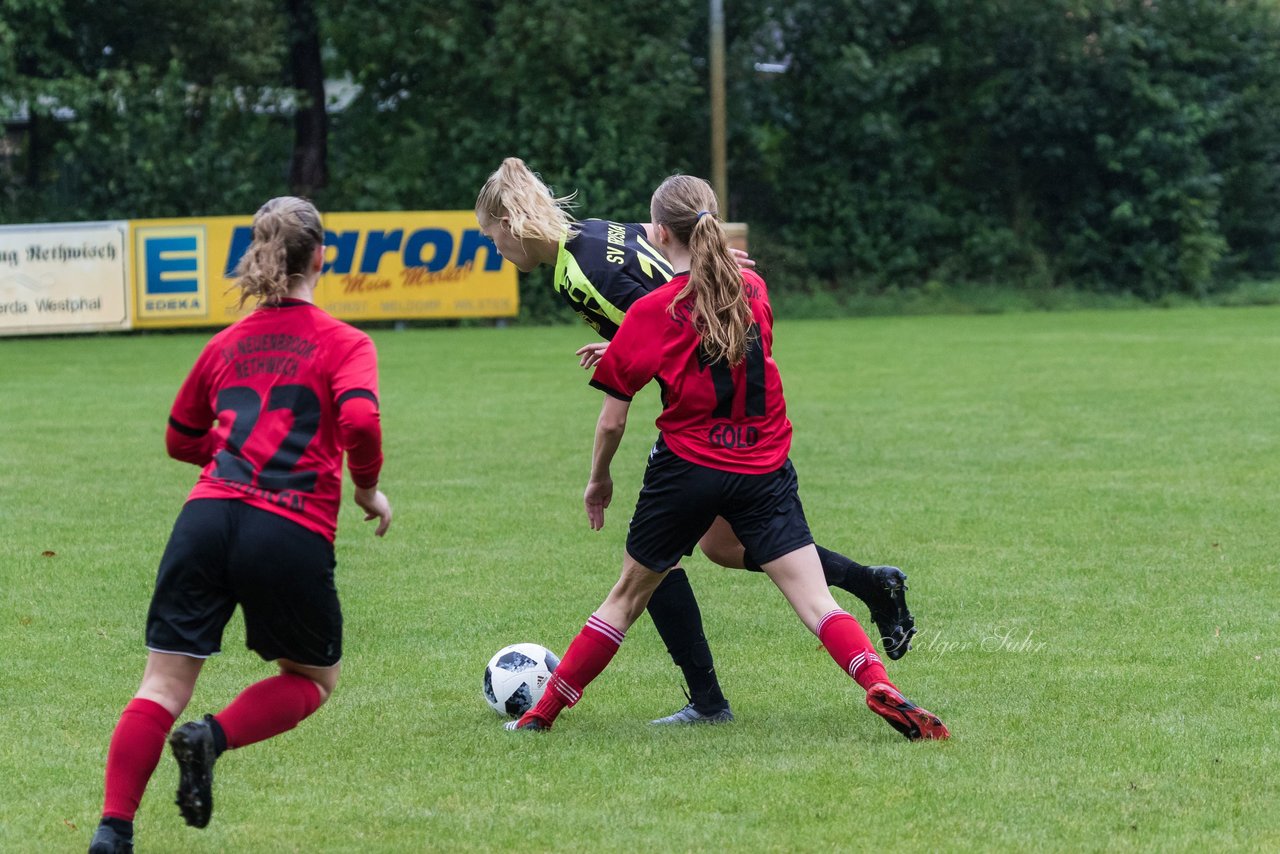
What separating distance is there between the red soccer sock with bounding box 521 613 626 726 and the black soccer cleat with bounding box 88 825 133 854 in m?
1.60

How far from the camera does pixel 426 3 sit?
29938mm

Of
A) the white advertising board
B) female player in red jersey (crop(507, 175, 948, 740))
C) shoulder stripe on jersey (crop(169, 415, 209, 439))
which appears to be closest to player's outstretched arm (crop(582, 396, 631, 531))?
female player in red jersey (crop(507, 175, 948, 740))

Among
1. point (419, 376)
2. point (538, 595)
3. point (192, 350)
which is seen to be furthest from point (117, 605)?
point (192, 350)

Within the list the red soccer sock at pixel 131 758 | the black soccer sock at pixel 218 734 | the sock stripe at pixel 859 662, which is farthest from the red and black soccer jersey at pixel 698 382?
the red soccer sock at pixel 131 758

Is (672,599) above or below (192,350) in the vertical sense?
above

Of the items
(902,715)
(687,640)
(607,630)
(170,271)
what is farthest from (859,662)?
(170,271)

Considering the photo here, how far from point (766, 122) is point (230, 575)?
29.3 m

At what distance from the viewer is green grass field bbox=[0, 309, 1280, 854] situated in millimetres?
4324

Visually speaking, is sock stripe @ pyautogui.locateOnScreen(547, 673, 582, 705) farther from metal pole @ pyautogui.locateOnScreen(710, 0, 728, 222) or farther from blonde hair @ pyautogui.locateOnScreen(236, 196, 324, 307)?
metal pole @ pyautogui.locateOnScreen(710, 0, 728, 222)

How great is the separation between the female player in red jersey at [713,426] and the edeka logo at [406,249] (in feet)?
64.9

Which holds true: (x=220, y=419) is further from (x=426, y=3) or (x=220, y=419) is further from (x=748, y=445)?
(x=426, y=3)

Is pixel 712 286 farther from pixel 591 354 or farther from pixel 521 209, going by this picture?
pixel 521 209

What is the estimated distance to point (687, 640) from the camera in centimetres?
538

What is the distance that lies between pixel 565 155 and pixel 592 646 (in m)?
25.1
